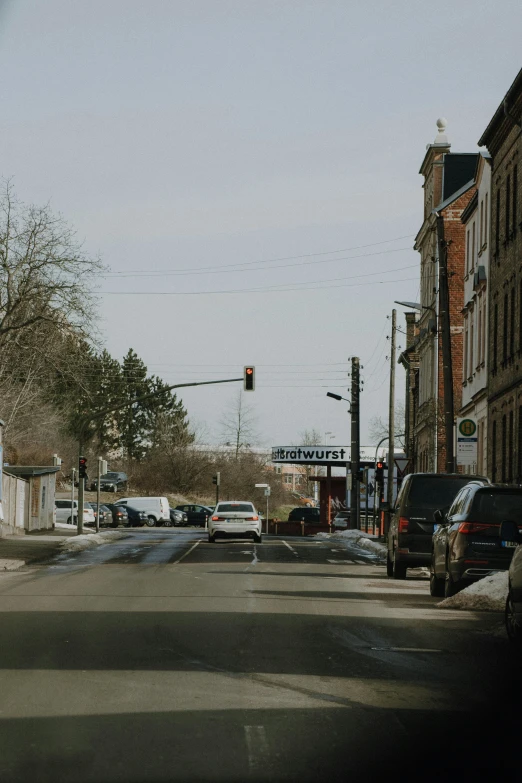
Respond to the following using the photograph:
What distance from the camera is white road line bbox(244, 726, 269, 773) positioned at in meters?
6.86

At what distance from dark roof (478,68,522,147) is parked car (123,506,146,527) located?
36210 mm

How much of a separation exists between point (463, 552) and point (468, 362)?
3459cm

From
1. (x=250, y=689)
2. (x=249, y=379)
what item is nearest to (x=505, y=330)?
(x=249, y=379)

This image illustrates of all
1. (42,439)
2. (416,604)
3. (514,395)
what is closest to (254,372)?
(514,395)

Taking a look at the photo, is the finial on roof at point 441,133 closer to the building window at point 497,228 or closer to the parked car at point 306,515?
the building window at point 497,228

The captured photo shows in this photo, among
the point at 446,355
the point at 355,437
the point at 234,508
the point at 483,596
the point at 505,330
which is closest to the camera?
the point at 483,596

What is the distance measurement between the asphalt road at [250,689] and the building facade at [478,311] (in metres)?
28.4

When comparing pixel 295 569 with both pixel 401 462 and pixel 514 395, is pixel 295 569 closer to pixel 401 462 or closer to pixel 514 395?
pixel 514 395

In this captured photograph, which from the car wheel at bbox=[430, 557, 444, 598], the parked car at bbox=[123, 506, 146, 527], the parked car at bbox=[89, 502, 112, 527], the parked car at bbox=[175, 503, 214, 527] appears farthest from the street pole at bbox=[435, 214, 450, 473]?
the parked car at bbox=[175, 503, 214, 527]

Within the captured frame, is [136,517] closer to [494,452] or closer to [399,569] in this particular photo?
[494,452]

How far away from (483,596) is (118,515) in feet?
181

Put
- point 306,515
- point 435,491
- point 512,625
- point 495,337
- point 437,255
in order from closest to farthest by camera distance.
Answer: point 512,625 < point 435,491 < point 495,337 < point 437,255 < point 306,515

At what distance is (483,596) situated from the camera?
58.7 ft

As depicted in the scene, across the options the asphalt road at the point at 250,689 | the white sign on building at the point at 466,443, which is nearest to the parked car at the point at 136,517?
the white sign on building at the point at 466,443
